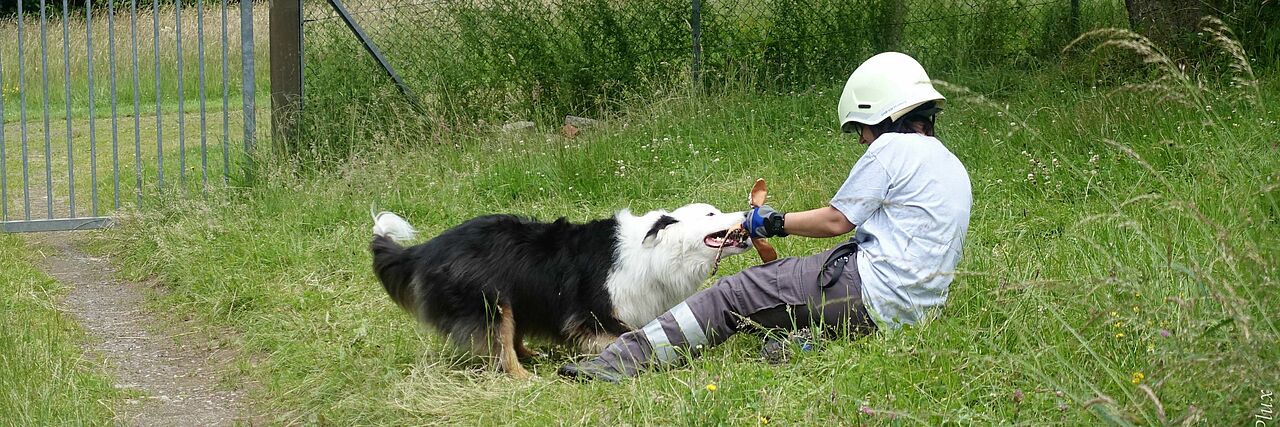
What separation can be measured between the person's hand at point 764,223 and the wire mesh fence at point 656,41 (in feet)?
15.9

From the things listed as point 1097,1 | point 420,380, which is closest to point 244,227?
point 420,380

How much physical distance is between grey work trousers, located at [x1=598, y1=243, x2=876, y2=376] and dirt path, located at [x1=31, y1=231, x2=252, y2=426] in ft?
4.95

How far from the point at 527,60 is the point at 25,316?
4.39 metres

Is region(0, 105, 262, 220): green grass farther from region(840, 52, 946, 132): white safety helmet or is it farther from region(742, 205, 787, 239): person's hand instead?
region(840, 52, 946, 132): white safety helmet

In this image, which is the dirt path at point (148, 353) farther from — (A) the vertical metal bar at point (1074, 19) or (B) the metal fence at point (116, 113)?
(A) the vertical metal bar at point (1074, 19)

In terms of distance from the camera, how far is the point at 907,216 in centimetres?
374

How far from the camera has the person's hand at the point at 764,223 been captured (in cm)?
380

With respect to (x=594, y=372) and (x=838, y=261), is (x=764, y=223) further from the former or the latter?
(x=594, y=372)

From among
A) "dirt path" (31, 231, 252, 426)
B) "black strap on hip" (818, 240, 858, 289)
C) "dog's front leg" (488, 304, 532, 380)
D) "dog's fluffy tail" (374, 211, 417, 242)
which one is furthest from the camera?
"dog's fluffy tail" (374, 211, 417, 242)

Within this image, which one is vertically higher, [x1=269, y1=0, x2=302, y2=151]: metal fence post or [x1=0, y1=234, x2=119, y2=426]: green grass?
[x1=269, y1=0, x2=302, y2=151]: metal fence post

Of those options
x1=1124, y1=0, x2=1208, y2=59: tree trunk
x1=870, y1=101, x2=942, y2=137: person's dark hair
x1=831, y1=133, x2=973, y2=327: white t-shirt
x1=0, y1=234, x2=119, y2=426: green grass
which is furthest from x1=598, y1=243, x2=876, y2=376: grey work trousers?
x1=1124, y1=0, x2=1208, y2=59: tree trunk

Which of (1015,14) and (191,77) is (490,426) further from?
(191,77)

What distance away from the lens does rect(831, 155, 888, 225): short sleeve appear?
146 inches

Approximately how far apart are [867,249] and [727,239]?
1.64ft
